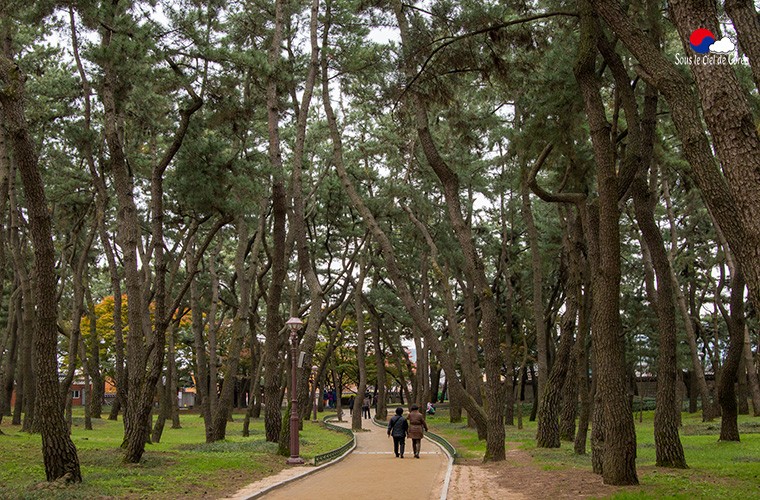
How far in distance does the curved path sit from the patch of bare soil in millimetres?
420

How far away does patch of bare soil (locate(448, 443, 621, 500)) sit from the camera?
1121cm

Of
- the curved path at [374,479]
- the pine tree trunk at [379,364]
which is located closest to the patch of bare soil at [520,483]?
the curved path at [374,479]

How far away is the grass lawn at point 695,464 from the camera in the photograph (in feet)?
33.3

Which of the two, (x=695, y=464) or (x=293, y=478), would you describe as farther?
(x=695, y=464)

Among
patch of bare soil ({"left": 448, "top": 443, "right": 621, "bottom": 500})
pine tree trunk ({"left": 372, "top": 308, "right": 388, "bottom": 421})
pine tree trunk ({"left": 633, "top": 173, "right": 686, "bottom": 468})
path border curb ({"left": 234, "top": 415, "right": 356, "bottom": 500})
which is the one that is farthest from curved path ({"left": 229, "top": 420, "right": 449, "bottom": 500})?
pine tree trunk ({"left": 372, "top": 308, "right": 388, "bottom": 421})

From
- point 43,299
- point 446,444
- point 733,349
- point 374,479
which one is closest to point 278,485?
point 374,479

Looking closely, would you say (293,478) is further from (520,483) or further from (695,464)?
(695,464)

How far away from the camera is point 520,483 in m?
12.9

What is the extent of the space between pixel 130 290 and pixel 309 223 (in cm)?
1494

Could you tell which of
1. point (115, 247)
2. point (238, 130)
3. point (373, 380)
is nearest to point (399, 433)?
point (238, 130)

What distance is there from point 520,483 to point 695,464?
3759 millimetres

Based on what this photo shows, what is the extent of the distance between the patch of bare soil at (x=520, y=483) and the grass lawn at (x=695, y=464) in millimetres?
467

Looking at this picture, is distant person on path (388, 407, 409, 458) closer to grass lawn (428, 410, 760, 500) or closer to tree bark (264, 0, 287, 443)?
grass lawn (428, 410, 760, 500)

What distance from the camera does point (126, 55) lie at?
1481 cm
